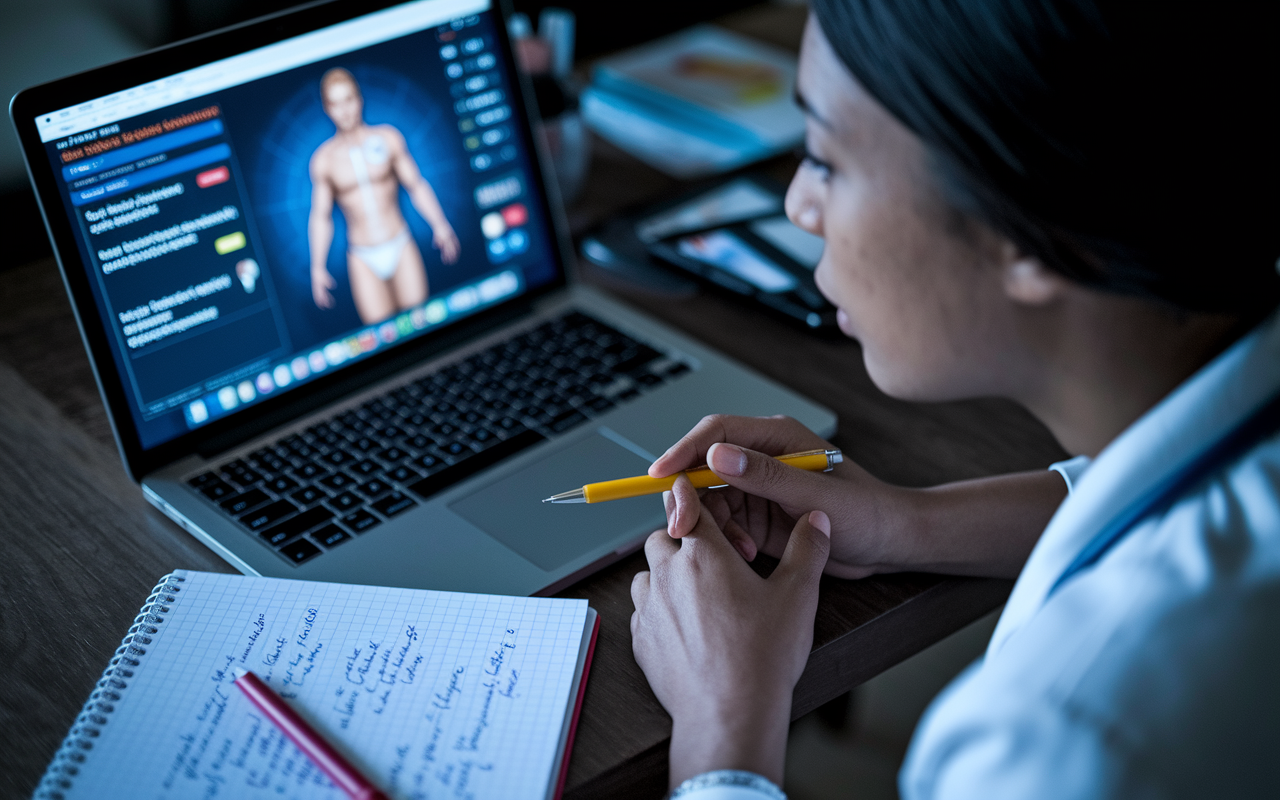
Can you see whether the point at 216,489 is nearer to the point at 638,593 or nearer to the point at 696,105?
the point at 638,593

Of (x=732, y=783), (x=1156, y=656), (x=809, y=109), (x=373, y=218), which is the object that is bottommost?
(x=732, y=783)

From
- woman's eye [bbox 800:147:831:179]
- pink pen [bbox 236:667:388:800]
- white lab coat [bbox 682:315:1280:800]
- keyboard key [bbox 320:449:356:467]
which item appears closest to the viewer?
white lab coat [bbox 682:315:1280:800]

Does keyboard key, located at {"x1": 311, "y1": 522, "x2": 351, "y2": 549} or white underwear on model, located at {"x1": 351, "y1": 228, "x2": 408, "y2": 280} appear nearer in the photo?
keyboard key, located at {"x1": 311, "y1": 522, "x2": 351, "y2": 549}

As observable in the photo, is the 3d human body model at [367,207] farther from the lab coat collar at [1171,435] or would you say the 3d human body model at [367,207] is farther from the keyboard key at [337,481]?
the lab coat collar at [1171,435]

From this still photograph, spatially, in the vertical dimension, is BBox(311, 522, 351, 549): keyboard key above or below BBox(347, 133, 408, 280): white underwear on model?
below

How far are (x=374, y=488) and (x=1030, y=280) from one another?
0.55m

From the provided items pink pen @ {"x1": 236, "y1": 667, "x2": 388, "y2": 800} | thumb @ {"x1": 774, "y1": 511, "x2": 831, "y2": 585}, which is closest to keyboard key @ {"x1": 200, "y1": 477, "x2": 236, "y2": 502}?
pink pen @ {"x1": 236, "y1": 667, "x2": 388, "y2": 800}

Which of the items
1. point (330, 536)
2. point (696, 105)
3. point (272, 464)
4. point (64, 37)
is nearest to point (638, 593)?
point (330, 536)

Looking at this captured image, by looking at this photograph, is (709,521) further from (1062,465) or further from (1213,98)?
(1213,98)

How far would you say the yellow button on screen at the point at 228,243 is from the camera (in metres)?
0.92

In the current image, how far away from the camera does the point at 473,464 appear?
0.92 metres

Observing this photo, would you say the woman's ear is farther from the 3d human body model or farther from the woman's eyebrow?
the 3d human body model

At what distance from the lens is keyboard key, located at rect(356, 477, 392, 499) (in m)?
0.88

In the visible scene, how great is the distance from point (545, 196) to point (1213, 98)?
702 millimetres
